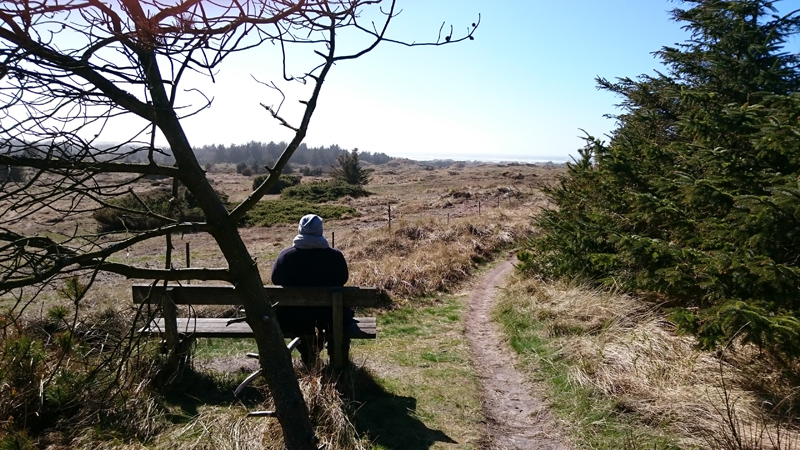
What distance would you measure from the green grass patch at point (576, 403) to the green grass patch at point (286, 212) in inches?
634

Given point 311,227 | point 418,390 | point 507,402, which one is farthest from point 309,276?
point 507,402

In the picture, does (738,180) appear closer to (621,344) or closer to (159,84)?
(621,344)

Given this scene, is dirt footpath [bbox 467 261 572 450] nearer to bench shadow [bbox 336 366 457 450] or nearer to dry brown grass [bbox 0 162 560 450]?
dry brown grass [bbox 0 162 560 450]

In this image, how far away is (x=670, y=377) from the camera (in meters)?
4.43

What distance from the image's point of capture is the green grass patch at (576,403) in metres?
3.78

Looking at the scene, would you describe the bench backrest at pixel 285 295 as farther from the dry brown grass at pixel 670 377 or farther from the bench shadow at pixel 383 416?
the dry brown grass at pixel 670 377

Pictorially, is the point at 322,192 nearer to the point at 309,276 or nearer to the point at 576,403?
the point at 309,276

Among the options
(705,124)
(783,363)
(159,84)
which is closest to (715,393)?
(783,363)

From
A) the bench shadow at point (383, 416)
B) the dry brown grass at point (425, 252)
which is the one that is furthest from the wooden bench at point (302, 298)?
the dry brown grass at point (425, 252)

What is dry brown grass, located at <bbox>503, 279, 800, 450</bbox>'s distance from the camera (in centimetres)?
355

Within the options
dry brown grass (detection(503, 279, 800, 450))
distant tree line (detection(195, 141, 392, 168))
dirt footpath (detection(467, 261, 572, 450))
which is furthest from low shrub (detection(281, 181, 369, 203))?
distant tree line (detection(195, 141, 392, 168))

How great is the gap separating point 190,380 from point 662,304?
208 inches

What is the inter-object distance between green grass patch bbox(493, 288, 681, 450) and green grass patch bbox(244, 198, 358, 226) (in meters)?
16.1


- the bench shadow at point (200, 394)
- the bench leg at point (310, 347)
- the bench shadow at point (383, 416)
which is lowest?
the bench shadow at point (383, 416)
